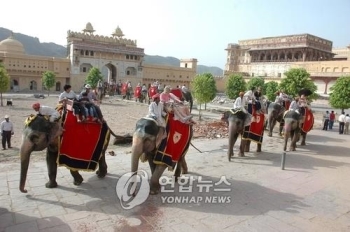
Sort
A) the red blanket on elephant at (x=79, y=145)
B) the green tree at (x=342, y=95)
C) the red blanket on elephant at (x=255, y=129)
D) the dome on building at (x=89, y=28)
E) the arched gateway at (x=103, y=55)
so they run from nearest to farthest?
the red blanket on elephant at (x=79, y=145)
the red blanket on elephant at (x=255, y=129)
the green tree at (x=342, y=95)
the arched gateway at (x=103, y=55)
the dome on building at (x=89, y=28)

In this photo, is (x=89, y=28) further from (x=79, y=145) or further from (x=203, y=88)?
(x=79, y=145)

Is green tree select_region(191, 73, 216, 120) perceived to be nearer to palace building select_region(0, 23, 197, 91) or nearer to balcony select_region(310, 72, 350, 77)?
palace building select_region(0, 23, 197, 91)

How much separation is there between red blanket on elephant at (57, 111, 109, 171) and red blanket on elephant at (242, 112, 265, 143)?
4.66 m

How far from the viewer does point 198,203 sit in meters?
5.36

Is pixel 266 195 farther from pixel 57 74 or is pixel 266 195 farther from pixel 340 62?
pixel 340 62

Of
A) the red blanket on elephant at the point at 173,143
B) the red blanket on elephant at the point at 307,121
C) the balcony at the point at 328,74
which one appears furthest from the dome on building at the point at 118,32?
the red blanket on elephant at the point at 173,143

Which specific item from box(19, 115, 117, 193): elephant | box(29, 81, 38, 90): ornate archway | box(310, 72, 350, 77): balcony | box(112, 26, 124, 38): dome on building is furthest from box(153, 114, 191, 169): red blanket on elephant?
box(112, 26, 124, 38): dome on building

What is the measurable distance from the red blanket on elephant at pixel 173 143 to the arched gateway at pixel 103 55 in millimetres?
35954

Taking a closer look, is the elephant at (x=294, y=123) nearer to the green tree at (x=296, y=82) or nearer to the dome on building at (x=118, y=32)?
the green tree at (x=296, y=82)

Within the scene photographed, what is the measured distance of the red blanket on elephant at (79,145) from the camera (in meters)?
5.48

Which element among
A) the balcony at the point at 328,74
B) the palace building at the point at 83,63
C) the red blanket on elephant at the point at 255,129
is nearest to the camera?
the red blanket on elephant at the point at 255,129

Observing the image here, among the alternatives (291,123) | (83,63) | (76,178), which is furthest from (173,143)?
(83,63)

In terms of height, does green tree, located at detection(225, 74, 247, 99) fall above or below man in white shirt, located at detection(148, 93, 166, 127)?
above

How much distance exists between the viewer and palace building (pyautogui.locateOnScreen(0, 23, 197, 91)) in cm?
3956
